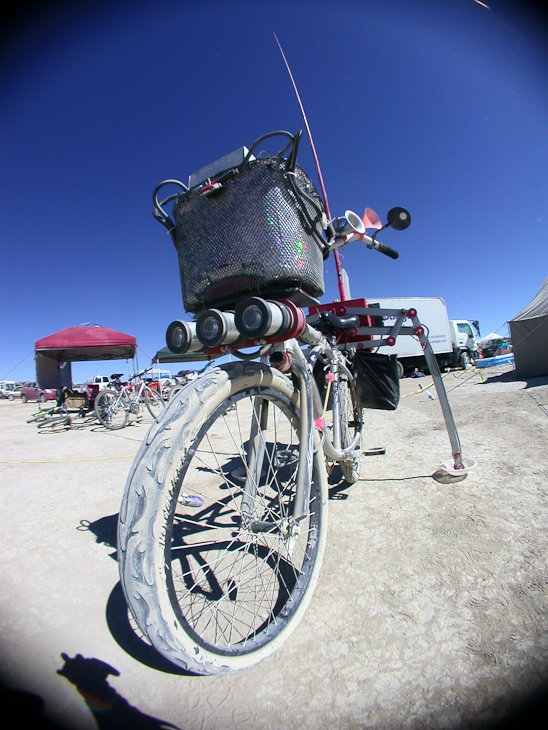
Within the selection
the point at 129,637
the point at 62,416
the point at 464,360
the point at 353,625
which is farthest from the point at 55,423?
the point at 464,360

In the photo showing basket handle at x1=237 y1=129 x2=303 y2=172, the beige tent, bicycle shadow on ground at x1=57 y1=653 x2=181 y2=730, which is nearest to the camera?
bicycle shadow on ground at x1=57 y1=653 x2=181 y2=730

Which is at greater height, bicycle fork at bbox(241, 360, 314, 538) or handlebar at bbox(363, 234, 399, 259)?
handlebar at bbox(363, 234, 399, 259)

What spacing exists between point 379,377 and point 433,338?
56.0 ft

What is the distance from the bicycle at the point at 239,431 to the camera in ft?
2.77

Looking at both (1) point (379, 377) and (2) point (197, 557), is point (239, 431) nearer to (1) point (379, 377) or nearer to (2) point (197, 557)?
(2) point (197, 557)

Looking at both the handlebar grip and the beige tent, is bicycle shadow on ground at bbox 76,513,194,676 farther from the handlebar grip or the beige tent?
the beige tent

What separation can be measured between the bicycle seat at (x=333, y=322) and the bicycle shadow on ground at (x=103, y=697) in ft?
6.50

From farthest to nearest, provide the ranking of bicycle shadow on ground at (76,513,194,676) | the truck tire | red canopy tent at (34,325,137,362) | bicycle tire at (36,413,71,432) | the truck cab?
the truck cab < the truck tire < red canopy tent at (34,325,137,362) < bicycle tire at (36,413,71,432) < bicycle shadow on ground at (76,513,194,676)

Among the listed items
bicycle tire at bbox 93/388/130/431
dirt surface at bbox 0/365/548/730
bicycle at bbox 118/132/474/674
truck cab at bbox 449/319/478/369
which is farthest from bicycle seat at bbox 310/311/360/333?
truck cab at bbox 449/319/478/369

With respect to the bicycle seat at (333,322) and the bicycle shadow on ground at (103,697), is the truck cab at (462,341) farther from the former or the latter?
the bicycle shadow on ground at (103,697)

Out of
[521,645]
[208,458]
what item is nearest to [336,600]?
[521,645]

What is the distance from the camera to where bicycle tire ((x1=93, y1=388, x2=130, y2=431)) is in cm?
793

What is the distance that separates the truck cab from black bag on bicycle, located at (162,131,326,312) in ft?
65.7

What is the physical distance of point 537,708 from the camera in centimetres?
94
